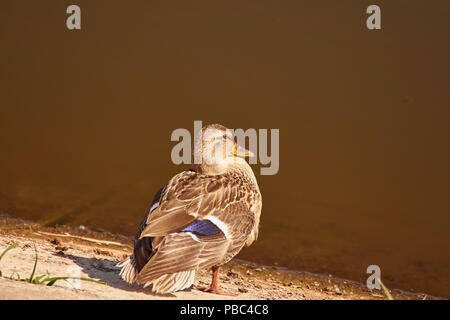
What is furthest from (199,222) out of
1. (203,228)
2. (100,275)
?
(100,275)

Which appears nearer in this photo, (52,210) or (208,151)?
(208,151)

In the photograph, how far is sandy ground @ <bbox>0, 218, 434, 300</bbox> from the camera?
3944mm

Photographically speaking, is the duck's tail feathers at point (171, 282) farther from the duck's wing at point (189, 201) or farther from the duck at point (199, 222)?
the duck's wing at point (189, 201)

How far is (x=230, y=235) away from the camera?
4.45m

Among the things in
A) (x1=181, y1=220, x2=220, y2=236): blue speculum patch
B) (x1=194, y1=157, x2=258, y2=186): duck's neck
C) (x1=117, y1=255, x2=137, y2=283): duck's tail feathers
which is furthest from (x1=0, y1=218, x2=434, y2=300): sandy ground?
(x1=194, y1=157, x2=258, y2=186): duck's neck

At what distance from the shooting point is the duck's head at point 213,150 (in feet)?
16.2

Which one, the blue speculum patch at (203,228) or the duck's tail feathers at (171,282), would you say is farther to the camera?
the blue speculum patch at (203,228)

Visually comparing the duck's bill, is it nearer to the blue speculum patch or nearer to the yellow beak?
the yellow beak

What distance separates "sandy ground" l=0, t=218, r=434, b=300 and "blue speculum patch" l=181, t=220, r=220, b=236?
444 millimetres

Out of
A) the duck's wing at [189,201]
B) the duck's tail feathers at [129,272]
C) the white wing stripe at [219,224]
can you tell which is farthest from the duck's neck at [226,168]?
the duck's tail feathers at [129,272]

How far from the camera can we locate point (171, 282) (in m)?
4.04
